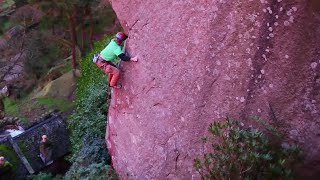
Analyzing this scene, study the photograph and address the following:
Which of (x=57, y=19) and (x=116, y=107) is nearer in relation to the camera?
(x=116, y=107)

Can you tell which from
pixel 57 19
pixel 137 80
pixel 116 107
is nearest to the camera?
pixel 137 80

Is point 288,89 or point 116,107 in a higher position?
point 288,89

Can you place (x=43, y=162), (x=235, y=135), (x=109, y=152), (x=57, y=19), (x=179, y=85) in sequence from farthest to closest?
(x=57, y=19)
(x=43, y=162)
(x=109, y=152)
(x=179, y=85)
(x=235, y=135)

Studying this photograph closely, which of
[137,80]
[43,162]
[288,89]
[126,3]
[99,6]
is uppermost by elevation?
[126,3]

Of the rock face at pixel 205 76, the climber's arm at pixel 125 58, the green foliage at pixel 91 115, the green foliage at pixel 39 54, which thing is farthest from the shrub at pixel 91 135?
the green foliage at pixel 39 54

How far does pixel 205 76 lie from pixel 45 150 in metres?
7.27

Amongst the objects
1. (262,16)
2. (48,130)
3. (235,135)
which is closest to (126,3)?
(262,16)

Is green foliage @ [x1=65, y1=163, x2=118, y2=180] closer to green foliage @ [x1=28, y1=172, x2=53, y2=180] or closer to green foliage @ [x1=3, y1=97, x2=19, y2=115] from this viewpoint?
green foliage @ [x1=28, y1=172, x2=53, y2=180]

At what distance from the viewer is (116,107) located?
937 centimetres

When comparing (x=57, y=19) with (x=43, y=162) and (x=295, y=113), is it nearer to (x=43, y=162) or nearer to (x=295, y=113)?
(x=43, y=162)

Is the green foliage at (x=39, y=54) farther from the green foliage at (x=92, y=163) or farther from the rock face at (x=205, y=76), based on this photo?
the rock face at (x=205, y=76)

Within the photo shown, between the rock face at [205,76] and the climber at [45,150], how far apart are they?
4134 mm

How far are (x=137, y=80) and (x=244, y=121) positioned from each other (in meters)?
2.58

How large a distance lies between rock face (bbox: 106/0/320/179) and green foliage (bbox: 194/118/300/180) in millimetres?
455
